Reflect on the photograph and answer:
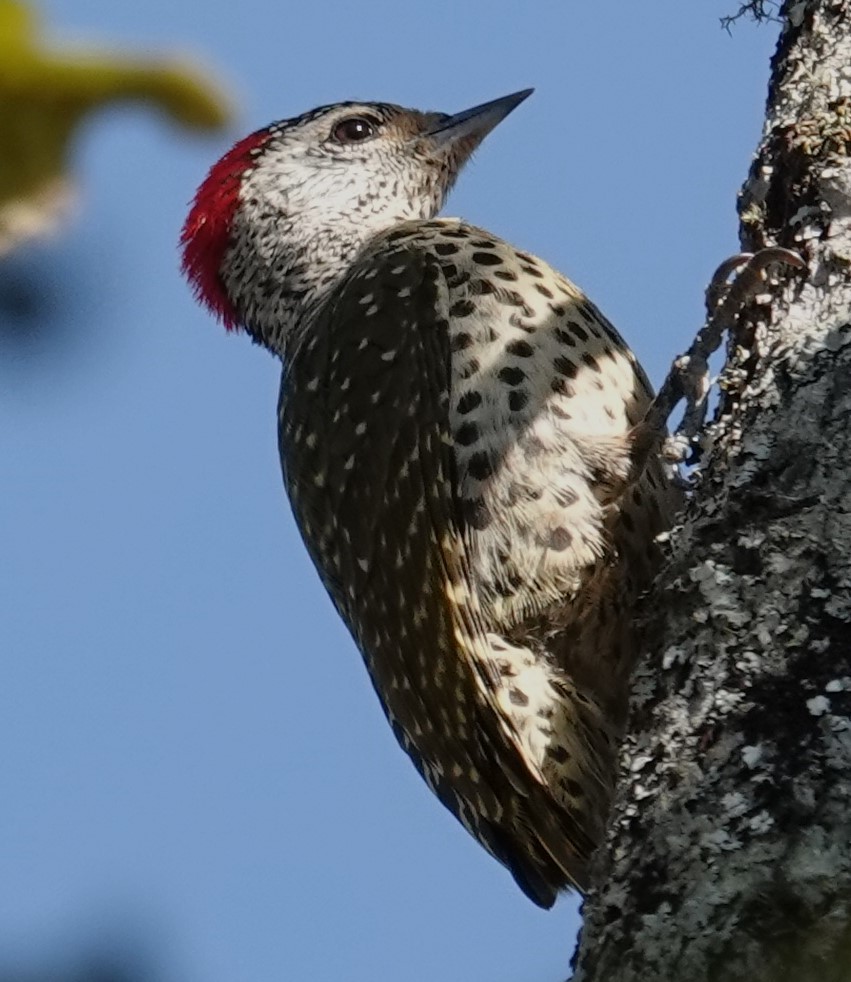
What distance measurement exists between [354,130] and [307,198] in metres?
0.41

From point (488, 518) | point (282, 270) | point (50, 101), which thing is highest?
point (282, 270)

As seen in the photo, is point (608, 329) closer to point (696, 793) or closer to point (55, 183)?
point (696, 793)

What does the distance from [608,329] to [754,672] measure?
5.78ft

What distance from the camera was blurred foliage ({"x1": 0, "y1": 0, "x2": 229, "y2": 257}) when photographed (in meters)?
0.36

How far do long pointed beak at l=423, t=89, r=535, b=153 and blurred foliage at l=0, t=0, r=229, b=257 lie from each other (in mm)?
5188

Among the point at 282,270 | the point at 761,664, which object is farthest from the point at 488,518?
the point at 282,270

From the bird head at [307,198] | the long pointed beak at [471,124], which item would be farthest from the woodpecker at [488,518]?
the long pointed beak at [471,124]

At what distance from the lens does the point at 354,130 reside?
5.61m

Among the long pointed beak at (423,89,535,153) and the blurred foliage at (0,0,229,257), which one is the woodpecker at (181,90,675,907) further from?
the blurred foliage at (0,0,229,257)

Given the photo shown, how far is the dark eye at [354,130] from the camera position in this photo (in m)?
5.60

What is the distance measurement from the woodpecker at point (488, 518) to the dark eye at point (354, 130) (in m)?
1.35

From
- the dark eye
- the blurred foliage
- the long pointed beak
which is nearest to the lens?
the blurred foliage

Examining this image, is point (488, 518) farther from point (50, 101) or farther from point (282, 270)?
point (50, 101)

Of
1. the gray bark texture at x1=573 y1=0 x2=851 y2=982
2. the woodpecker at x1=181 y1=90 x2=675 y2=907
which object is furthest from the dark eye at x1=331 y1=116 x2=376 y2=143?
the gray bark texture at x1=573 y1=0 x2=851 y2=982
